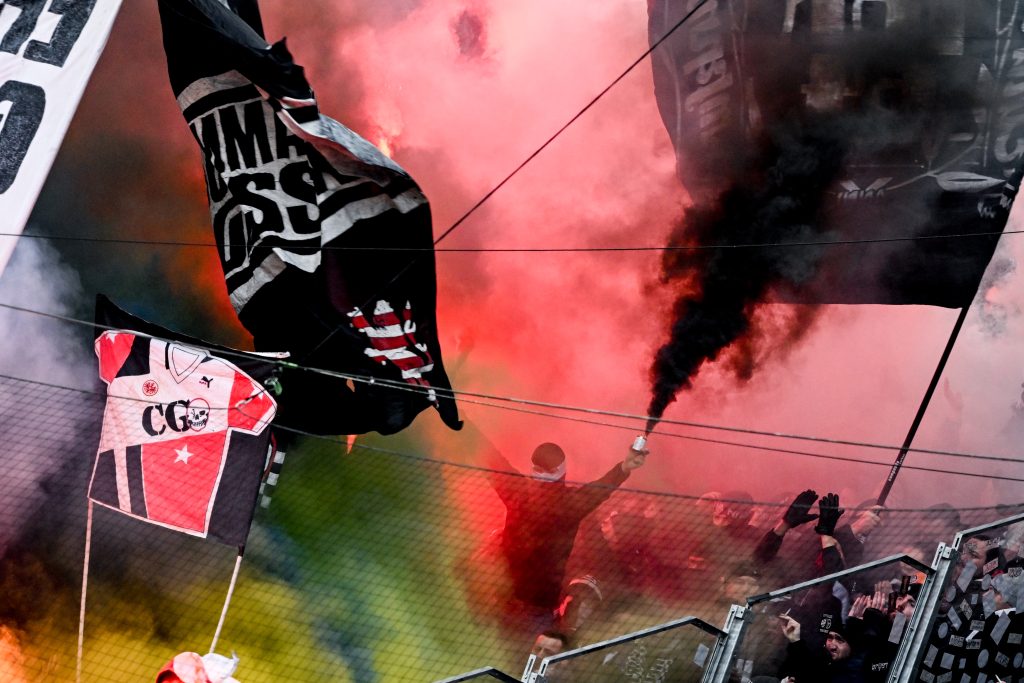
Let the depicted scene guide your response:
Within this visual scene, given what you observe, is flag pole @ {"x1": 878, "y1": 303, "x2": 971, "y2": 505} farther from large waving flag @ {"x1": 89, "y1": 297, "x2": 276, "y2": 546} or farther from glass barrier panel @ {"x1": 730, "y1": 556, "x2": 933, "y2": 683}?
large waving flag @ {"x1": 89, "y1": 297, "x2": 276, "y2": 546}

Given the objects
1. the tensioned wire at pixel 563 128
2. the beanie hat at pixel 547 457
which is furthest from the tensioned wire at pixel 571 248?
the beanie hat at pixel 547 457

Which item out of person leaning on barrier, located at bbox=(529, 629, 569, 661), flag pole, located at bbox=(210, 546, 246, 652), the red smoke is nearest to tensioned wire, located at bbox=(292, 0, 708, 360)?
the red smoke

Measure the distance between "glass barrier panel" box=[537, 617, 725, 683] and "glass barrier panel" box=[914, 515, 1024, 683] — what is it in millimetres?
1244

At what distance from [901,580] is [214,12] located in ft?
16.3

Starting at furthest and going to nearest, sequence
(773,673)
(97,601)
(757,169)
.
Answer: (757,169), (97,601), (773,673)

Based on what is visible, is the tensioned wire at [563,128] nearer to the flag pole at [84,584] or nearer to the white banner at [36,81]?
the white banner at [36,81]

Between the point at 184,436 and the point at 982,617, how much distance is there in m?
4.61

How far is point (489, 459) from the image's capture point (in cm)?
646

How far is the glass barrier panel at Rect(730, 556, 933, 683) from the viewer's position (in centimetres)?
557

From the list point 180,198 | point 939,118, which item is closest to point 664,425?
point 939,118

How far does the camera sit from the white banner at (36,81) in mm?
5906

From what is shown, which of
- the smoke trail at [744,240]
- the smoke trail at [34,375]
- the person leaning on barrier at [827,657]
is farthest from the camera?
the smoke trail at [744,240]

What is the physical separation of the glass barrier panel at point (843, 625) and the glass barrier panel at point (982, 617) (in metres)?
0.21

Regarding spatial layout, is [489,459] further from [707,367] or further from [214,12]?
[214,12]
